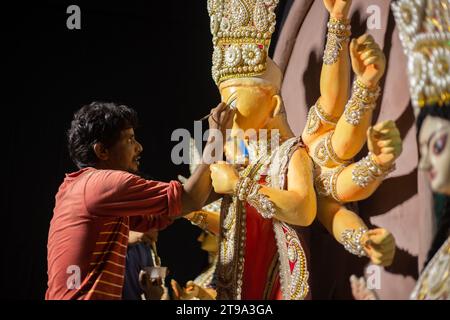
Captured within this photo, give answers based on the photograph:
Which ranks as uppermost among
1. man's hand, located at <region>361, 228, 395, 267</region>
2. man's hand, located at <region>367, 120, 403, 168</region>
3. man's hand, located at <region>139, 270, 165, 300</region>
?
man's hand, located at <region>367, 120, 403, 168</region>

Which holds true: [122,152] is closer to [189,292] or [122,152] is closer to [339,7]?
[189,292]

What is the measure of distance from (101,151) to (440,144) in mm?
1006

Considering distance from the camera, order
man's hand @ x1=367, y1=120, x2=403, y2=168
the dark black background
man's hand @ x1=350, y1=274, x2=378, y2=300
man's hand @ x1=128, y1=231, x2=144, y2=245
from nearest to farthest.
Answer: man's hand @ x1=367, y1=120, x2=403, y2=168 < man's hand @ x1=350, y1=274, x2=378, y2=300 < man's hand @ x1=128, y1=231, x2=144, y2=245 < the dark black background

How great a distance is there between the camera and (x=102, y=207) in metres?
1.86

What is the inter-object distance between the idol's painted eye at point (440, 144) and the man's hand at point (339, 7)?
729 millimetres

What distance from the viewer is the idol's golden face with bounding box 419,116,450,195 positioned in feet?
4.30

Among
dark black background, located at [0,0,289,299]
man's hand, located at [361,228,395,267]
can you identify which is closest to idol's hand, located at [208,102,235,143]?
man's hand, located at [361,228,395,267]

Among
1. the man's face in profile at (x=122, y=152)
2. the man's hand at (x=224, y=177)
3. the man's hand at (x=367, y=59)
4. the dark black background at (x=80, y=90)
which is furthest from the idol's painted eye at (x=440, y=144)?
the dark black background at (x=80, y=90)

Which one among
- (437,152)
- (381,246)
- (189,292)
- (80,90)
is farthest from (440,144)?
(80,90)

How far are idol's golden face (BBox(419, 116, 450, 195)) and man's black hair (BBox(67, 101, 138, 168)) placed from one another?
94 cm

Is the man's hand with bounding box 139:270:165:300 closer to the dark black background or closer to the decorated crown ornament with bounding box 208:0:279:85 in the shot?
the decorated crown ornament with bounding box 208:0:279:85

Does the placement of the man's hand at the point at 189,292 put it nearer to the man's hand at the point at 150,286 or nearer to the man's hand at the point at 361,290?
the man's hand at the point at 150,286
